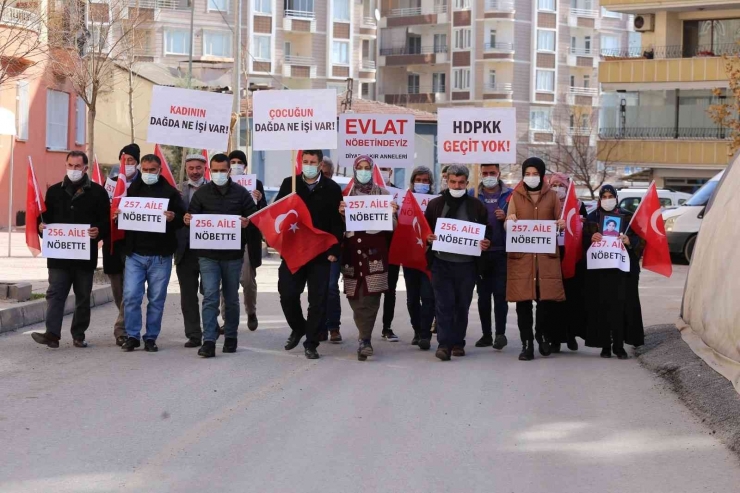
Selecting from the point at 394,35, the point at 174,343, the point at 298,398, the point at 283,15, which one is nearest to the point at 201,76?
the point at 283,15

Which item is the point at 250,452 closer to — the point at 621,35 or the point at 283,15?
the point at 283,15

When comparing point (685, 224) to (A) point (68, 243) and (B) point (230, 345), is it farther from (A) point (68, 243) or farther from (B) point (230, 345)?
(A) point (68, 243)

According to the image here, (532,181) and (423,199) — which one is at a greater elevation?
(532,181)

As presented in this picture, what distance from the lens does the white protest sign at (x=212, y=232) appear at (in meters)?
12.5

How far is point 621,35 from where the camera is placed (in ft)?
289

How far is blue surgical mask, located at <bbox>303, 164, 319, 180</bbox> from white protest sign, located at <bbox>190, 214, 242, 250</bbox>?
0.88 m

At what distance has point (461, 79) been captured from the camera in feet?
274

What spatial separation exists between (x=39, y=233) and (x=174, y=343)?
181 cm

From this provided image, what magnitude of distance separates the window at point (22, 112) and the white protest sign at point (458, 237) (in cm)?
2294

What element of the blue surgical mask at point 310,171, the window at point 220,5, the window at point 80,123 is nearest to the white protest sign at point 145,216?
the blue surgical mask at point 310,171

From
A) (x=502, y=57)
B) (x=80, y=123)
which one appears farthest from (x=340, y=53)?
(x=80, y=123)

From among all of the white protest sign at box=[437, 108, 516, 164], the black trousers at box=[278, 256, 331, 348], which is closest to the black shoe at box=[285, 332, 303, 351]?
the black trousers at box=[278, 256, 331, 348]

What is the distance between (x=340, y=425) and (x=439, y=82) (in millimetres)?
77081

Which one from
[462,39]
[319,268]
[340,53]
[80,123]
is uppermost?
[462,39]
